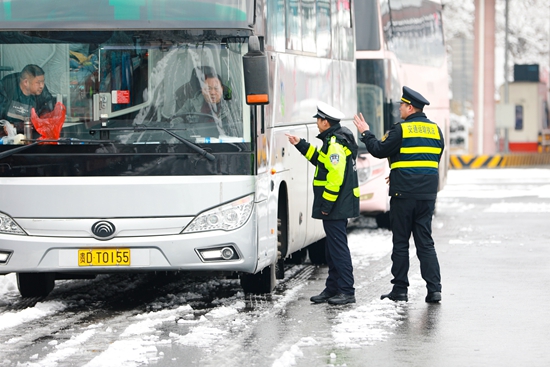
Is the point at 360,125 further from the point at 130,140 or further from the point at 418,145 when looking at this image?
the point at 130,140

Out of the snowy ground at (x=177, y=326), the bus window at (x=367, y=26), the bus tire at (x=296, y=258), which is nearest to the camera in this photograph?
the snowy ground at (x=177, y=326)

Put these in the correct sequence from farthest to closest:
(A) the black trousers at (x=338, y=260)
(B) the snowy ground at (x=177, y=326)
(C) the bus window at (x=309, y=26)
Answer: (C) the bus window at (x=309, y=26), (A) the black trousers at (x=338, y=260), (B) the snowy ground at (x=177, y=326)

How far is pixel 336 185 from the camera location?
35.3ft

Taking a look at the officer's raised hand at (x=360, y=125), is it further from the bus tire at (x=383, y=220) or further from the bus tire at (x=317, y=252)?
the bus tire at (x=383, y=220)

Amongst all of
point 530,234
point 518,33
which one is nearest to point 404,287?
point 530,234

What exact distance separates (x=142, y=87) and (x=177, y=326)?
1.93 metres

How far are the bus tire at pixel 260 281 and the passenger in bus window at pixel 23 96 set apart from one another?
2323mm

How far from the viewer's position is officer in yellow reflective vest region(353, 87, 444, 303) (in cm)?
1082

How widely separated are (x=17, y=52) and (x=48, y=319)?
213 centimetres

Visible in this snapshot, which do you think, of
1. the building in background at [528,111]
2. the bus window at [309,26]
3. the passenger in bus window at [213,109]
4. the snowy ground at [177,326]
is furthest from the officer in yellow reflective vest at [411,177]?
the building in background at [528,111]

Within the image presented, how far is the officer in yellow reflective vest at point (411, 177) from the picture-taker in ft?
35.5

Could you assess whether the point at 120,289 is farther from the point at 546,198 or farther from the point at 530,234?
the point at 546,198

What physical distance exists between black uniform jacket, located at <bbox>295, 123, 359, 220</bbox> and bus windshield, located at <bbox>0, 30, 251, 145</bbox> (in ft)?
2.83

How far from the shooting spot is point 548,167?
4184cm
